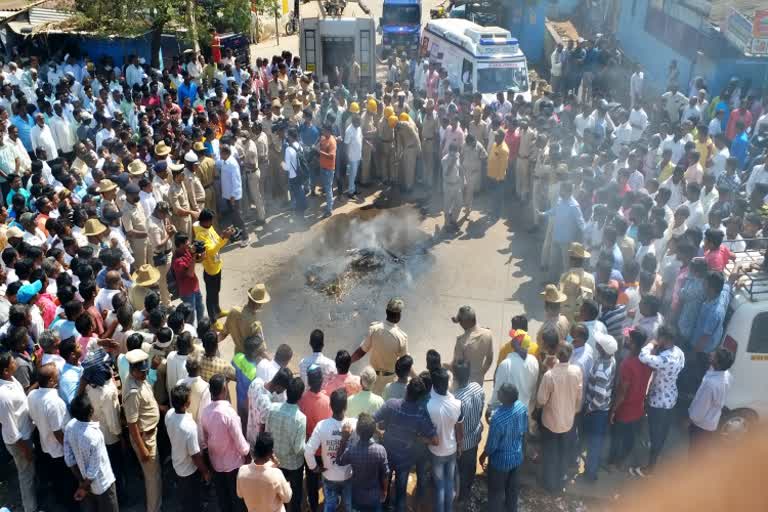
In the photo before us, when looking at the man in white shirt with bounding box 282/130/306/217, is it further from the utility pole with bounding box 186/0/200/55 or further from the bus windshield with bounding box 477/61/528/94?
the utility pole with bounding box 186/0/200/55

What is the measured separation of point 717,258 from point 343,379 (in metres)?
4.69

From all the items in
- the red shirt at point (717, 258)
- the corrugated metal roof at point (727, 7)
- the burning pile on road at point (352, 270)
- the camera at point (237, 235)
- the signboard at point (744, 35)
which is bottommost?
the burning pile on road at point (352, 270)

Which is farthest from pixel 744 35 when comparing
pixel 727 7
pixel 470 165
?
pixel 470 165

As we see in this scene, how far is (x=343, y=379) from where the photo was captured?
6.24 meters

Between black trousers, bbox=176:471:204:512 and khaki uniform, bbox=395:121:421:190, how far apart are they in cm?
865

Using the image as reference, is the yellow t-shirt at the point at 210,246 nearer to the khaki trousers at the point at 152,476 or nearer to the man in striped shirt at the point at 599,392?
the khaki trousers at the point at 152,476

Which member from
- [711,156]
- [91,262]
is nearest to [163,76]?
[91,262]

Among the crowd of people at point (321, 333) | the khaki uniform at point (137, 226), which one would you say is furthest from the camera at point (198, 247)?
the khaki uniform at point (137, 226)

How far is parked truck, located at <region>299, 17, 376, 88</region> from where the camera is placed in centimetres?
1920

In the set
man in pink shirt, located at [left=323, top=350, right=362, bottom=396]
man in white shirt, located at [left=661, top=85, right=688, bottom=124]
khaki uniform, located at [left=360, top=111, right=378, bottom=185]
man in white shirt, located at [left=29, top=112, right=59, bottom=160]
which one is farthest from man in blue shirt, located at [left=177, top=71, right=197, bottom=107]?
man in pink shirt, located at [left=323, top=350, right=362, bottom=396]

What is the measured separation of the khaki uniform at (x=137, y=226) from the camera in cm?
950

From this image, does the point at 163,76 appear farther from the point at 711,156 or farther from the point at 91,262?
the point at 711,156

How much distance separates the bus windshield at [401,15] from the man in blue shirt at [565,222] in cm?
1634

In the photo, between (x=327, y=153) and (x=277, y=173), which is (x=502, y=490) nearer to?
(x=327, y=153)
